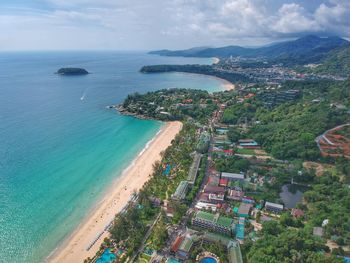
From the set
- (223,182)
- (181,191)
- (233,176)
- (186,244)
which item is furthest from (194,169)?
(186,244)

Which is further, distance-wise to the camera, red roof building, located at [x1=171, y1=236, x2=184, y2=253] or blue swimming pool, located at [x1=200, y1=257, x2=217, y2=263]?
red roof building, located at [x1=171, y1=236, x2=184, y2=253]

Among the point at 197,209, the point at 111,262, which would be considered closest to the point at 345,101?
the point at 197,209

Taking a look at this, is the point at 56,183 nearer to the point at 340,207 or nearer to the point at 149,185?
the point at 149,185

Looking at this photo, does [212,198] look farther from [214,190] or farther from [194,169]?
[194,169]

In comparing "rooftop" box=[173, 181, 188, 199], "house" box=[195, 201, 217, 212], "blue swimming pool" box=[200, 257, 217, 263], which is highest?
"rooftop" box=[173, 181, 188, 199]

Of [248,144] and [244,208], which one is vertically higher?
[244,208]

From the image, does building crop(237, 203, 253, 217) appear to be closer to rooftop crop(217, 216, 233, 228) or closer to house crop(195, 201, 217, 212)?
rooftop crop(217, 216, 233, 228)

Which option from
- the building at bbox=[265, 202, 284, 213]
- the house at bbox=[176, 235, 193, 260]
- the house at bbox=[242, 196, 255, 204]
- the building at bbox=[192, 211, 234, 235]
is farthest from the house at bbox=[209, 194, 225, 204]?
the house at bbox=[176, 235, 193, 260]

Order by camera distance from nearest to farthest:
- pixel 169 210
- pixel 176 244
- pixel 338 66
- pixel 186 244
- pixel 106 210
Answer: pixel 186 244
pixel 176 244
pixel 169 210
pixel 106 210
pixel 338 66
